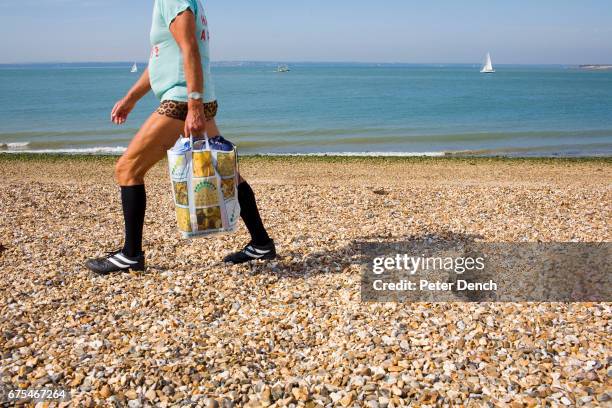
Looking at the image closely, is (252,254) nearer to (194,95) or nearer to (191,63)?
(194,95)

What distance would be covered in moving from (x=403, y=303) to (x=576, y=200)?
4.39m

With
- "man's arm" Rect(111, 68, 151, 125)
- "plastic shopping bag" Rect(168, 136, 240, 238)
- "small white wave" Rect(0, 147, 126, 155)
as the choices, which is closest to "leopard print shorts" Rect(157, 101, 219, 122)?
"plastic shopping bag" Rect(168, 136, 240, 238)

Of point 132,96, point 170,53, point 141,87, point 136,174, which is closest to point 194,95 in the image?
point 170,53

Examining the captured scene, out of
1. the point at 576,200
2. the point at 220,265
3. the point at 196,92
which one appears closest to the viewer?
the point at 196,92

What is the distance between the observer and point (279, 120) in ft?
92.1

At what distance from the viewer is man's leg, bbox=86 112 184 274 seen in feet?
12.3

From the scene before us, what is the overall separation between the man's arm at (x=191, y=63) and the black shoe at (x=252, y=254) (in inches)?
46.7

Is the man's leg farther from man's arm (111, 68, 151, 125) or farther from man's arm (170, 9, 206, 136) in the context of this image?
man's arm (111, 68, 151, 125)

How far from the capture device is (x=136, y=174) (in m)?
3.89

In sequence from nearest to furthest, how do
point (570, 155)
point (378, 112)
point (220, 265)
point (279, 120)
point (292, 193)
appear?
point (220, 265), point (292, 193), point (570, 155), point (279, 120), point (378, 112)

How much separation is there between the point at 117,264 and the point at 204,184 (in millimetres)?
1071

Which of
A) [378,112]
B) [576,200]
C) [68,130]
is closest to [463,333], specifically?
[576,200]

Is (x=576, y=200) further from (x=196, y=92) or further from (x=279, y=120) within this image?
(x=279, y=120)

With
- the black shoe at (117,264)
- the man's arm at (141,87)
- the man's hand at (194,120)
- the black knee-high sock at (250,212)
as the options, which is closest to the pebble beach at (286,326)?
the black shoe at (117,264)
